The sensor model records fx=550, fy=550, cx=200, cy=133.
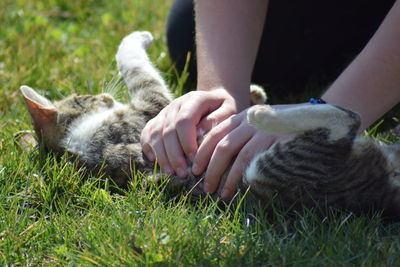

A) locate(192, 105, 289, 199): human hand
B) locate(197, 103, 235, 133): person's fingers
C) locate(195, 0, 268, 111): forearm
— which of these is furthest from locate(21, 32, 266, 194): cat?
locate(195, 0, 268, 111): forearm

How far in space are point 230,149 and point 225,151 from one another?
0.07 feet

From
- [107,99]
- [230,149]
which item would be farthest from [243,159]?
[107,99]

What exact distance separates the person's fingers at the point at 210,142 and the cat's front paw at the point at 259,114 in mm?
153

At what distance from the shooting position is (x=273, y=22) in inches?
140

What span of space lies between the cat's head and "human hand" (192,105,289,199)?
33.0 inches

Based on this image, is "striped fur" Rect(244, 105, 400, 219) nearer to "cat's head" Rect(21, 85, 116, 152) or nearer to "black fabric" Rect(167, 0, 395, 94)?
"cat's head" Rect(21, 85, 116, 152)

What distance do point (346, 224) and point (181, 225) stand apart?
2.04 feet

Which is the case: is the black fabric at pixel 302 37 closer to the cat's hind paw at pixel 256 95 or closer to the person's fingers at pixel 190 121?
the cat's hind paw at pixel 256 95

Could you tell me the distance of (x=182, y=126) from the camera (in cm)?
233

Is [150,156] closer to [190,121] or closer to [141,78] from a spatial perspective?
[190,121]

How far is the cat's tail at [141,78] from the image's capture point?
114 inches

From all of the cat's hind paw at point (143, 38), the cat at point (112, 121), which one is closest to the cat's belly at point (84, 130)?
the cat at point (112, 121)

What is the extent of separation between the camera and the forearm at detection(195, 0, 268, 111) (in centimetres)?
265

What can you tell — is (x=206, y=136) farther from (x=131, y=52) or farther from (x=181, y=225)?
(x=131, y=52)
